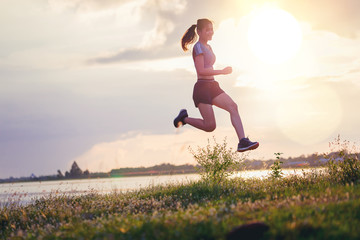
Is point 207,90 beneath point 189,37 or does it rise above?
beneath

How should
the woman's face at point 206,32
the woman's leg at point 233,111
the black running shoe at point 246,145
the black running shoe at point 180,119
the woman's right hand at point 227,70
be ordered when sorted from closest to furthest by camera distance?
1. the black running shoe at point 246,145
2. the woman's right hand at point 227,70
3. the woman's leg at point 233,111
4. the woman's face at point 206,32
5. the black running shoe at point 180,119

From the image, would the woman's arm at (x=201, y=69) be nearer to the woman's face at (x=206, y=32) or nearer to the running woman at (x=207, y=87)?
the running woman at (x=207, y=87)

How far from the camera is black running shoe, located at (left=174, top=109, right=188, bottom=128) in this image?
1105 cm

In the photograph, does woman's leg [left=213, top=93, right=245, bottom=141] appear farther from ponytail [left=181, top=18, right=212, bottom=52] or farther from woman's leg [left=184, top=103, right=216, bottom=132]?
ponytail [left=181, top=18, right=212, bottom=52]

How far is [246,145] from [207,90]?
173cm

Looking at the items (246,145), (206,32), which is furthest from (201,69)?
(246,145)

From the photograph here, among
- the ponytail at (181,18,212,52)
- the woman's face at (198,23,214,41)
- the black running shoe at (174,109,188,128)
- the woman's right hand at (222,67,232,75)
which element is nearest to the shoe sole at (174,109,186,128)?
the black running shoe at (174,109,188,128)

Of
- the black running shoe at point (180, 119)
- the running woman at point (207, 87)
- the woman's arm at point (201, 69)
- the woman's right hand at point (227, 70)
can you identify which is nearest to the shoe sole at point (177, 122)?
the black running shoe at point (180, 119)

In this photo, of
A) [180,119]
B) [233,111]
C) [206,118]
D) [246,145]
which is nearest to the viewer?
[246,145]

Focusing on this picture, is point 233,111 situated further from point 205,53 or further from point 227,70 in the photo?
point 205,53

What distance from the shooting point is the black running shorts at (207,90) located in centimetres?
998

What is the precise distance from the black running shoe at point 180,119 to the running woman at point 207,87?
1.93ft

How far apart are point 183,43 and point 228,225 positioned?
6.41m

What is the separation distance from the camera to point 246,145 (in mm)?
9500
